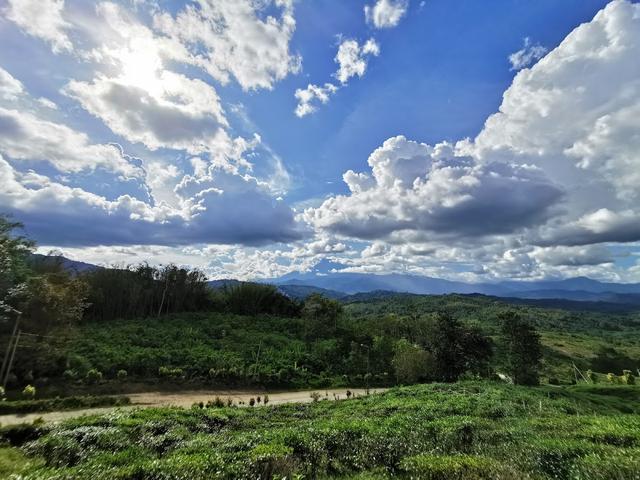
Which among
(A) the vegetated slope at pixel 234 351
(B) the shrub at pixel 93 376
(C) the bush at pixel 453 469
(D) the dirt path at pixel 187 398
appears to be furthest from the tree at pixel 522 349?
(B) the shrub at pixel 93 376

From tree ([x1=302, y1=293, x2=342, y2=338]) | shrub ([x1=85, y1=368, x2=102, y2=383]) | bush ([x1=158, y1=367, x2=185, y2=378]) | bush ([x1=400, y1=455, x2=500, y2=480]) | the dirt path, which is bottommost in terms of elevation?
the dirt path

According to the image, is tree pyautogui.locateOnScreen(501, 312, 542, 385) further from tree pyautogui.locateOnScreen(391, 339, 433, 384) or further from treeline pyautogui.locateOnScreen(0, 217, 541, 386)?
tree pyautogui.locateOnScreen(391, 339, 433, 384)

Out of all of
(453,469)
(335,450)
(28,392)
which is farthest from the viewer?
(28,392)

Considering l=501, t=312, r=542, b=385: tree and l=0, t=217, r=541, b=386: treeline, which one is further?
l=501, t=312, r=542, b=385: tree

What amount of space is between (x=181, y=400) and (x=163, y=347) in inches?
574

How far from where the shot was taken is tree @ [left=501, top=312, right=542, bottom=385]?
49594mm

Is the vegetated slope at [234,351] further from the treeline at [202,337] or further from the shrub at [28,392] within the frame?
the shrub at [28,392]

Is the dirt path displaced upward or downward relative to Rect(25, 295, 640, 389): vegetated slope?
downward

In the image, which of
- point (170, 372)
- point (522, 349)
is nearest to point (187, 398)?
point (170, 372)

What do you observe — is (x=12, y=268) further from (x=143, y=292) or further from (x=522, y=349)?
(x=522, y=349)

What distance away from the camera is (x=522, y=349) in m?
50.1

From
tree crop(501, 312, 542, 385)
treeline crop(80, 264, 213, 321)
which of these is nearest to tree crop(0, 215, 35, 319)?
treeline crop(80, 264, 213, 321)

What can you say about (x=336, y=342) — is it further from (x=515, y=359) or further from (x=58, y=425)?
(x=58, y=425)

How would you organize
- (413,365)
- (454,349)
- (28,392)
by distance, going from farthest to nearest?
(454,349)
(413,365)
(28,392)
